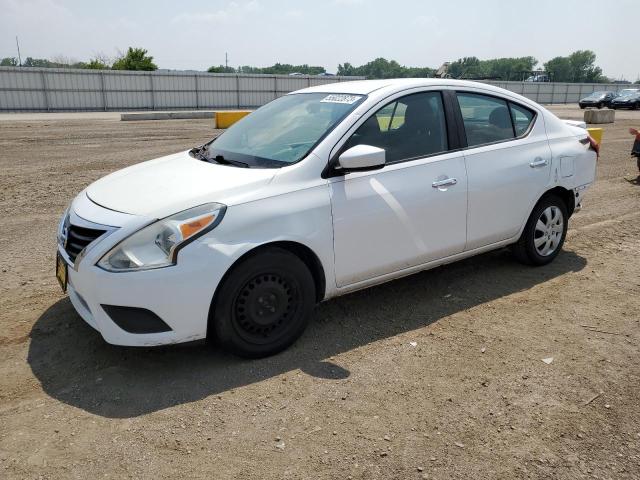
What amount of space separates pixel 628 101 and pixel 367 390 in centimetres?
4283

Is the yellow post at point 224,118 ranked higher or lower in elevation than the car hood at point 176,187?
higher

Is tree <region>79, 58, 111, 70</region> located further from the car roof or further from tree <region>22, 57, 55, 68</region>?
the car roof

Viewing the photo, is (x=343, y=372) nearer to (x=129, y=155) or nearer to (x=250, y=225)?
(x=250, y=225)

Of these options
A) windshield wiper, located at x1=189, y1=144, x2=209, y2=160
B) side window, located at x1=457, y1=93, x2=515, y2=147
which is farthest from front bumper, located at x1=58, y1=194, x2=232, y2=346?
side window, located at x1=457, y1=93, x2=515, y2=147

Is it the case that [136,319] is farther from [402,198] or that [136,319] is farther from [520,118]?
[520,118]

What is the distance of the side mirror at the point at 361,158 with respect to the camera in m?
3.73

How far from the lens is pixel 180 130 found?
66.6ft

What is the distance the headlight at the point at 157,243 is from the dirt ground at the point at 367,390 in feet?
2.50

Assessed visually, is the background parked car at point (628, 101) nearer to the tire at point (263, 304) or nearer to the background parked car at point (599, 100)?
the background parked car at point (599, 100)

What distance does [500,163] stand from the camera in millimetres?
4773

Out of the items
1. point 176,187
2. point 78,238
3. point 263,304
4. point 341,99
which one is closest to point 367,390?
point 263,304

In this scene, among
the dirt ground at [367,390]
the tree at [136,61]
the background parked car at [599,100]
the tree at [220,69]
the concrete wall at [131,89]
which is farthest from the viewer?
the tree at [220,69]

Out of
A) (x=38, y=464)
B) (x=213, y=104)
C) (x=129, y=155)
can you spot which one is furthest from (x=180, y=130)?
(x=38, y=464)

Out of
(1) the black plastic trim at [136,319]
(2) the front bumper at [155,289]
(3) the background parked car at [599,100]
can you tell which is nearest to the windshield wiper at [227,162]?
(2) the front bumper at [155,289]
